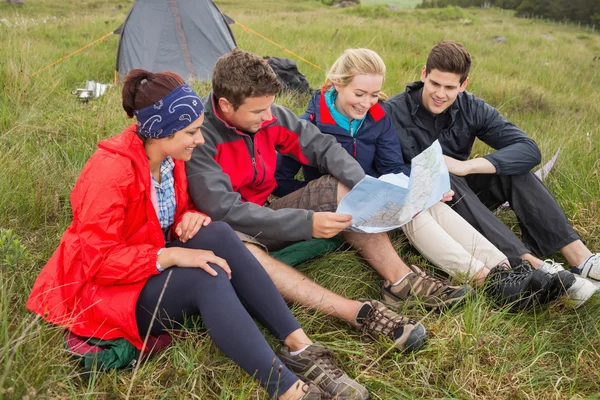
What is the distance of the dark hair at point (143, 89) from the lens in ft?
6.70

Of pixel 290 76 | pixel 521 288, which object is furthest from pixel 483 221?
pixel 290 76

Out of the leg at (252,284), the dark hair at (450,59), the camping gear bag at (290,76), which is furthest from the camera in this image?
the camping gear bag at (290,76)

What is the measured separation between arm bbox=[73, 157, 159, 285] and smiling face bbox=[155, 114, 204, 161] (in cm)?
20

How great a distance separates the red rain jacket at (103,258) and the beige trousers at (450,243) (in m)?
1.39

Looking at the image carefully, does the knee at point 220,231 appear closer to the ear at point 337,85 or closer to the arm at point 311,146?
the arm at point 311,146

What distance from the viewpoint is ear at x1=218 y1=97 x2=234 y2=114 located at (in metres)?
2.46

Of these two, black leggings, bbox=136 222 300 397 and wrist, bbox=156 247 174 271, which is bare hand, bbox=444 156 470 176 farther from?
wrist, bbox=156 247 174 271

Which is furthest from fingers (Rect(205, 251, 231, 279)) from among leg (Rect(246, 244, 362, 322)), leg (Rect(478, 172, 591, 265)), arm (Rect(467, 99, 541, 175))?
leg (Rect(478, 172, 591, 265))

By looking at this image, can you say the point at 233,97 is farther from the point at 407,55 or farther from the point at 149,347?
the point at 407,55

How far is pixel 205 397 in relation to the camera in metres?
1.89

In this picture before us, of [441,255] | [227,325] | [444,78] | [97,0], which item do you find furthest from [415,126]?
[97,0]

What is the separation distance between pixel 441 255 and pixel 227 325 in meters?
1.26

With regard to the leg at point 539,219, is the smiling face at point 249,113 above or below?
above

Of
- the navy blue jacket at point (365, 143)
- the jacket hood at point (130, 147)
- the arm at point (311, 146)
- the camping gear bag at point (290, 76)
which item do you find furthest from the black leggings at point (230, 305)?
the camping gear bag at point (290, 76)
